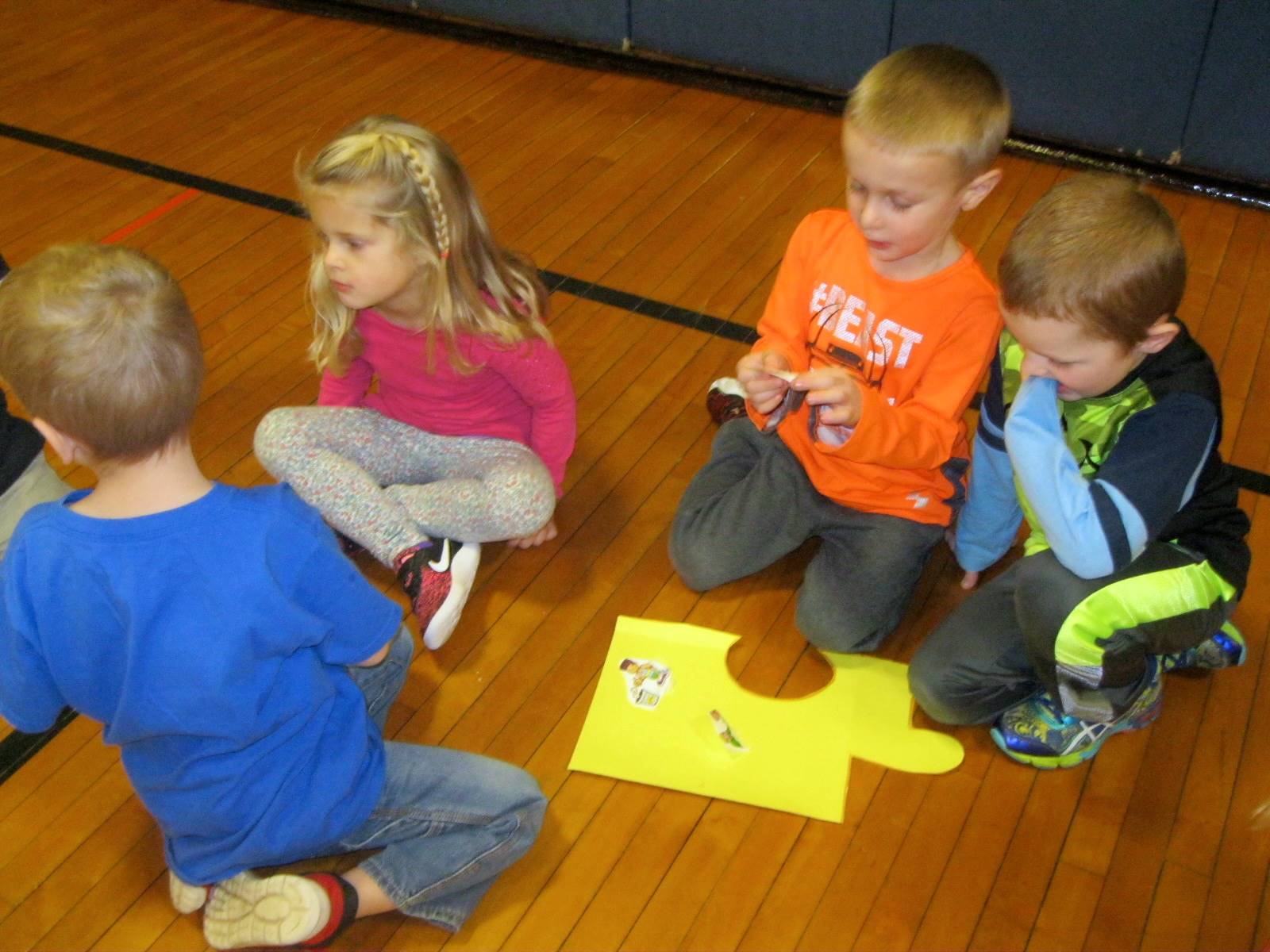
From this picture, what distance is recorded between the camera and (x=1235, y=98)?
3051mm

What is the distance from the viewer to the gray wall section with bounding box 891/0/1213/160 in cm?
304

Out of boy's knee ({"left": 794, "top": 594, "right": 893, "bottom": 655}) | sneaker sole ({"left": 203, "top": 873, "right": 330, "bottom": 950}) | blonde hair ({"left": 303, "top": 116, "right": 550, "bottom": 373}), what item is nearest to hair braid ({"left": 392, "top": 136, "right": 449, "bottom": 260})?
blonde hair ({"left": 303, "top": 116, "right": 550, "bottom": 373})

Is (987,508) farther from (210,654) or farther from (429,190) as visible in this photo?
(210,654)

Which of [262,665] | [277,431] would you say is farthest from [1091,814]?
[277,431]

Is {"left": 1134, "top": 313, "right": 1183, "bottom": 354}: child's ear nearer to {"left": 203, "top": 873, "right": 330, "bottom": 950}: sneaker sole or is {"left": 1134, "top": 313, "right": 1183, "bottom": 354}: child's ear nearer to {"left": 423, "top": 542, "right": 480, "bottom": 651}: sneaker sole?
{"left": 423, "top": 542, "right": 480, "bottom": 651}: sneaker sole

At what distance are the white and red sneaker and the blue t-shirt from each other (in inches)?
Answer: 16.7

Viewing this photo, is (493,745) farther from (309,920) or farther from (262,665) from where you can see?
(262,665)

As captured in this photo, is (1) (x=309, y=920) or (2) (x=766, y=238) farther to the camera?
(2) (x=766, y=238)

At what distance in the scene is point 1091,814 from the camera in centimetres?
174

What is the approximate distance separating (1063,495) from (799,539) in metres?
0.57

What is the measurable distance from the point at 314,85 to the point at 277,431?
211 cm

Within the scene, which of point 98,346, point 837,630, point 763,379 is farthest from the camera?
point 837,630

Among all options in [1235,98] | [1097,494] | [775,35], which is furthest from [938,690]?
[775,35]

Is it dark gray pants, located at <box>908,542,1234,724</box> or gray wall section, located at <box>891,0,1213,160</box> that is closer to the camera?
dark gray pants, located at <box>908,542,1234,724</box>
